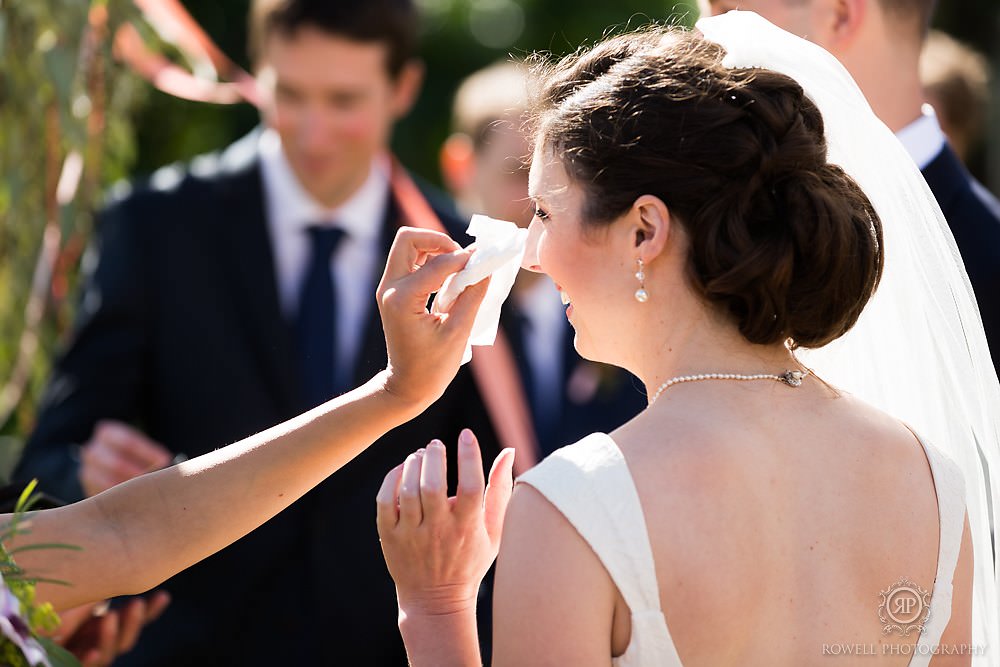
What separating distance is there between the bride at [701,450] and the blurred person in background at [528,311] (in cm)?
176

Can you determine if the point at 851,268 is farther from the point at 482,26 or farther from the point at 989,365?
the point at 482,26

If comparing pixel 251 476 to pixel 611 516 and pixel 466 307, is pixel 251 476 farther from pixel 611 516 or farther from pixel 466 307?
pixel 611 516

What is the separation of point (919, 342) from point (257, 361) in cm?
198

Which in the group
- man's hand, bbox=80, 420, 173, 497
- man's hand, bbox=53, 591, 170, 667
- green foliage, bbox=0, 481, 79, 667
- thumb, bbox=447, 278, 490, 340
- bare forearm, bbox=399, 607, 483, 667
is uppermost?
green foliage, bbox=0, 481, 79, 667

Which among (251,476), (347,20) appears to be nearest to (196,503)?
(251,476)

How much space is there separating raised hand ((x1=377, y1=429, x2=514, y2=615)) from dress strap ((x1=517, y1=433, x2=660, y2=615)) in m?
0.22

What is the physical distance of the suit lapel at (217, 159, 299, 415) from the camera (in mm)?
3535

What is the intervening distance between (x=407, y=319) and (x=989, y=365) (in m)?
1.12

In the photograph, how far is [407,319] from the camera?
2.02 m

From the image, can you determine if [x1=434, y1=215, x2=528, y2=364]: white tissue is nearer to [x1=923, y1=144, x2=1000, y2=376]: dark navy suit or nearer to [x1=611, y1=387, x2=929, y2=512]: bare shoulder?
[x1=611, y1=387, x2=929, y2=512]: bare shoulder

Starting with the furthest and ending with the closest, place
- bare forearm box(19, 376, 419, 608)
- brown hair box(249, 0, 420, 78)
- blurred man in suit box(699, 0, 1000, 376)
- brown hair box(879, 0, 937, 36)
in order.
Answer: brown hair box(249, 0, 420, 78) < brown hair box(879, 0, 937, 36) < blurred man in suit box(699, 0, 1000, 376) < bare forearm box(19, 376, 419, 608)

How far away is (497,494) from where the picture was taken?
2.12 m

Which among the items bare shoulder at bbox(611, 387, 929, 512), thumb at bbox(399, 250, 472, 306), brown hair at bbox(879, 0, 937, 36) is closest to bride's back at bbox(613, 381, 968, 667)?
bare shoulder at bbox(611, 387, 929, 512)

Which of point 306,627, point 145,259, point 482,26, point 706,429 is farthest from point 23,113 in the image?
point 482,26
